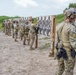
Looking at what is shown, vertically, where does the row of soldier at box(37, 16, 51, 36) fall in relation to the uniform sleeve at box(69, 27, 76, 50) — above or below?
above

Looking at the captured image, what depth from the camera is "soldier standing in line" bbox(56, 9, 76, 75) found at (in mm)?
7160

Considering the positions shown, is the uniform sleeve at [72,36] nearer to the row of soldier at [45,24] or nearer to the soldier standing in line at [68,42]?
the soldier standing in line at [68,42]

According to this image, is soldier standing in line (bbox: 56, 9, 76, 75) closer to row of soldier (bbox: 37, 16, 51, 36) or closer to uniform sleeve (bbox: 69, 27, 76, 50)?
uniform sleeve (bbox: 69, 27, 76, 50)

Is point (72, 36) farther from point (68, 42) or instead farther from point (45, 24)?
point (45, 24)

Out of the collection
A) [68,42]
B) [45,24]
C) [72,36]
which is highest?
[45,24]

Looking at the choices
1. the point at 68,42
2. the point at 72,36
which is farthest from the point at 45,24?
the point at 72,36

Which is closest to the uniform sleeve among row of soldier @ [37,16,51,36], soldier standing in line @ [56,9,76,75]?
soldier standing in line @ [56,9,76,75]

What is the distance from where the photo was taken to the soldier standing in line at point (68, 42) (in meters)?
7.16

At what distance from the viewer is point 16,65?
1276cm

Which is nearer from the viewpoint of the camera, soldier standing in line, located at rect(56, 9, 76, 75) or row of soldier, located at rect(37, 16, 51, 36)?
soldier standing in line, located at rect(56, 9, 76, 75)

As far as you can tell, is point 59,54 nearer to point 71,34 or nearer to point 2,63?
point 71,34

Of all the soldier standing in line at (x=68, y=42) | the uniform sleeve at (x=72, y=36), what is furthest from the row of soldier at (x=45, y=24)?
the uniform sleeve at (x=72, y=36)

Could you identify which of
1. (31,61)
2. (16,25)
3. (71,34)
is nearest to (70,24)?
(71,34)

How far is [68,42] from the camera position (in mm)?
7320
